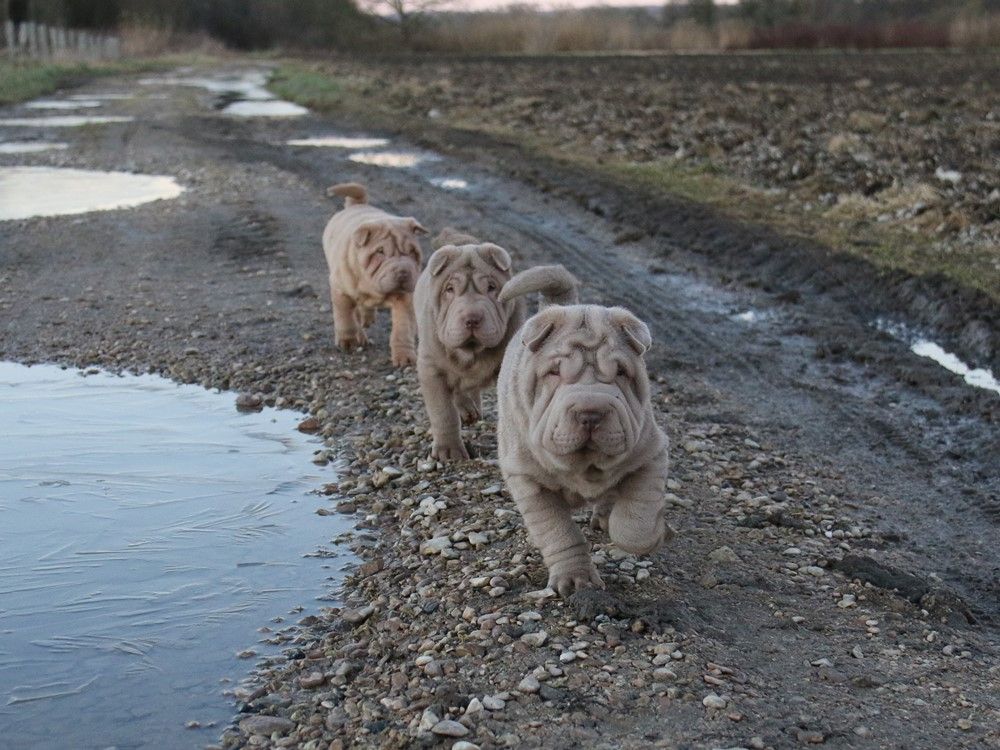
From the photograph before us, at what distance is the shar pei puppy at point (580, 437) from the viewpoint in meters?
5.63

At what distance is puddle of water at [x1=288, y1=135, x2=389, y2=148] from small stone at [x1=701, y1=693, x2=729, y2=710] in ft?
69.3

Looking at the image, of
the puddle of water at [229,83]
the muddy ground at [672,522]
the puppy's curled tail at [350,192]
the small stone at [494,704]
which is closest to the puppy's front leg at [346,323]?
the muddy ground at [672,522]

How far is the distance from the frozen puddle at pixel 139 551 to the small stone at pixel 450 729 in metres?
0.94

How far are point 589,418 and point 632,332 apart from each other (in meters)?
0.67

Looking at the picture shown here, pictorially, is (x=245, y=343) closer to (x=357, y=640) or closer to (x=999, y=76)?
(x=357, y=640)

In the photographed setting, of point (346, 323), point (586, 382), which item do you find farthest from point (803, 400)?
point (586, 382)

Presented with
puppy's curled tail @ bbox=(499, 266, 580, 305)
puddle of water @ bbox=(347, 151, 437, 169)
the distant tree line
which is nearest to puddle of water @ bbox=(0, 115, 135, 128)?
puddle of water @ bbox=(347, 151, 437, 169)

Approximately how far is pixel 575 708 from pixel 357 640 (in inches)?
50.8

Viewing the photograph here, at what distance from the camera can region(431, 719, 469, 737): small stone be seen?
16.5 feet

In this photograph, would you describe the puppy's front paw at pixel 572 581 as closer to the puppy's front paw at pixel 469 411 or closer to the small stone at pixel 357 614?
the small stone at pixel 357 614

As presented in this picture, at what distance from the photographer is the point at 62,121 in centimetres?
3166

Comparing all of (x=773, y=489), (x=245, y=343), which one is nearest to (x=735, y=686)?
(x=773, y=489)

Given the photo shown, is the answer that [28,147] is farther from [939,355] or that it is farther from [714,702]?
[714,702]

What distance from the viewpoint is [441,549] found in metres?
6.96
